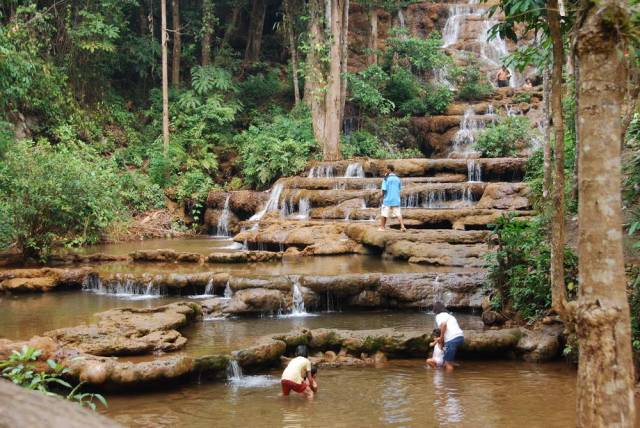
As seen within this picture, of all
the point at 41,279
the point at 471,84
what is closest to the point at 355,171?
the point at 471,84

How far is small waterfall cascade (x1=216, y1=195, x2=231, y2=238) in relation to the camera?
846 inches

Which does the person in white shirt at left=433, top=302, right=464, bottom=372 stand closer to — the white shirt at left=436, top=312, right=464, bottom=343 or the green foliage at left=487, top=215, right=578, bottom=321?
the white shirt at left=436, top=312, right=464, bottom=343

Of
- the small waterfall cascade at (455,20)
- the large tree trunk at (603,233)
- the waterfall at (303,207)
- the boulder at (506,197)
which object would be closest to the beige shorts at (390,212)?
the boulder at (506,197)

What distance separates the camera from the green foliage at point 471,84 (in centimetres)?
2720

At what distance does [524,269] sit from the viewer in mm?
10289

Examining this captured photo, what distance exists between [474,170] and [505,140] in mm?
2900

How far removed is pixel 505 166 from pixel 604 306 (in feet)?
54.1

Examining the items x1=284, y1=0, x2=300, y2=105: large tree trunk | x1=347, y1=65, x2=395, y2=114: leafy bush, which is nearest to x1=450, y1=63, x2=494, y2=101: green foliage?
x1=347, y1=65, x2=395, y2=114: leafy bush

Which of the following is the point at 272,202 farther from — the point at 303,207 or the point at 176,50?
the point at 176,50

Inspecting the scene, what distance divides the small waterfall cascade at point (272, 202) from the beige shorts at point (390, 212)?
5176 mm

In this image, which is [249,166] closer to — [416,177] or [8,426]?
[416,177]

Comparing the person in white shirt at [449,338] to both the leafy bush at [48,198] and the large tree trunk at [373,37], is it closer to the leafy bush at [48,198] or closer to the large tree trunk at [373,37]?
the leafy bush at [48,198]

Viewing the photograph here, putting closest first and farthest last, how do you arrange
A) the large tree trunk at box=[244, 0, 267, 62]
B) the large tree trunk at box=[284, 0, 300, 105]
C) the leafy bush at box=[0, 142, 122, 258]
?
the leafy bush at box=[0, 142, 122, 258]
the large tree trunk at box=[284, 0, 300, 105]
the large tree trunk at box=[244, 0, 267, 62]

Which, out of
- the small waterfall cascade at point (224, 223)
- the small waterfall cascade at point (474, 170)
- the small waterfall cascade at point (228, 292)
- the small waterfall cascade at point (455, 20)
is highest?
the small waterfall cascade at point (455, 20)
